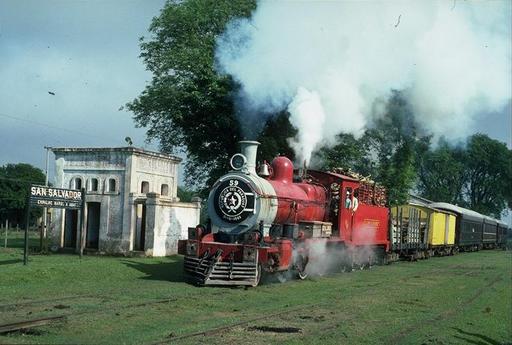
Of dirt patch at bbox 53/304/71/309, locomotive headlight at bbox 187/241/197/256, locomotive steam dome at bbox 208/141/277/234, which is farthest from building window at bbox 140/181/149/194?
dirt patch at bbox 53/304/71/309

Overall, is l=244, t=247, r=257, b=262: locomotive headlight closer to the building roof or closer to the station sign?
the station sign

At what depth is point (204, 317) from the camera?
32.8ft

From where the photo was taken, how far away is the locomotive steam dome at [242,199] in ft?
50.3

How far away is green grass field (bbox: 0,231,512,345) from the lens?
841 centimetres

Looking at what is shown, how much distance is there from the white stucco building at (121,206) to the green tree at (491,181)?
54.5m

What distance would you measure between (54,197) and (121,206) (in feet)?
20.2

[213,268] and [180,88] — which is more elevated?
[180,88]

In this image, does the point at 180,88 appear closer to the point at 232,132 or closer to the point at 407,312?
the point at 232,132

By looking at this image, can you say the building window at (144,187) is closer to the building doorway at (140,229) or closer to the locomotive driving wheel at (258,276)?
the building doorway at (140,229)

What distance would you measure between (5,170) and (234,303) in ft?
305

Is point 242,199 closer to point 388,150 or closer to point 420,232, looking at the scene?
point 420,232

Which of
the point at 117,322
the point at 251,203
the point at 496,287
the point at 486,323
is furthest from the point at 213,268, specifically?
the point at 496,287

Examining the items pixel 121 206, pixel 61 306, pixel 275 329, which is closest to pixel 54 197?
pixel 121 206

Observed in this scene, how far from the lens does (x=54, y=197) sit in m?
18.7
